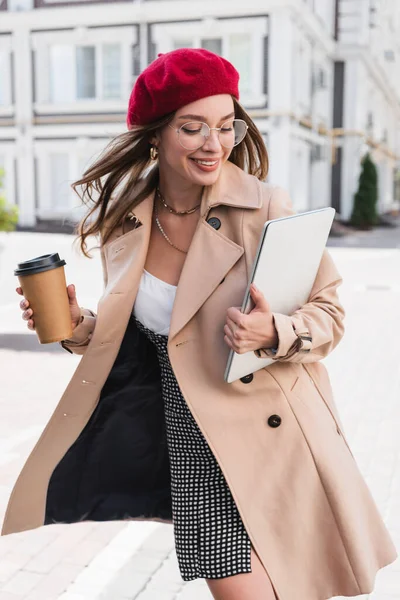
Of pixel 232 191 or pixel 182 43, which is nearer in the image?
pixel 232 191

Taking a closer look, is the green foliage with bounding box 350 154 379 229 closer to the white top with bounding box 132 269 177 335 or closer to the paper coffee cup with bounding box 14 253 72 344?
the white top with bounding box 132 269 177 335

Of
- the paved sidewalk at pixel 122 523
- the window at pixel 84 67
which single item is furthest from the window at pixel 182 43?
the paved sidewalk at pixel 122 523

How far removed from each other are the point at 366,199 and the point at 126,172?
29.0 metres

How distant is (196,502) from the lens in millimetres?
2271

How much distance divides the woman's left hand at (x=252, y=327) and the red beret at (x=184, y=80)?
1.78 feet

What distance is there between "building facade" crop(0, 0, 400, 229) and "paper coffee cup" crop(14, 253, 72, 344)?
897 inches

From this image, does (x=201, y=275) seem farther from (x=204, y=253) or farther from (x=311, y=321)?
(x=311, y=321)

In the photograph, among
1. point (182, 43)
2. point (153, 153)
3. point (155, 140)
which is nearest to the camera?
point (155, 140)

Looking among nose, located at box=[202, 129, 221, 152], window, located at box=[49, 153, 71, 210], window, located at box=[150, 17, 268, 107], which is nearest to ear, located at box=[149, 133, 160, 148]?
nose, located at box=[202, 129, 221, 152]

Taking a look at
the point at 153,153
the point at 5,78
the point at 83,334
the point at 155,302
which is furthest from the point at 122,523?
the point at 5,78

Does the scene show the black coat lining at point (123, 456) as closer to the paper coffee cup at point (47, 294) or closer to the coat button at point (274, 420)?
the paper coffee cup at point (47, 294)

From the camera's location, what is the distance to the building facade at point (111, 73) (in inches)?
1010

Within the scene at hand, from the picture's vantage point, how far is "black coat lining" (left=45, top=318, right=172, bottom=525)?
2496mm

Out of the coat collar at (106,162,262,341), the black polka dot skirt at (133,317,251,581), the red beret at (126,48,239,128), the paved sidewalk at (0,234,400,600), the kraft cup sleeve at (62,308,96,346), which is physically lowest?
the paved sidewalk at (0,234,400,600)
